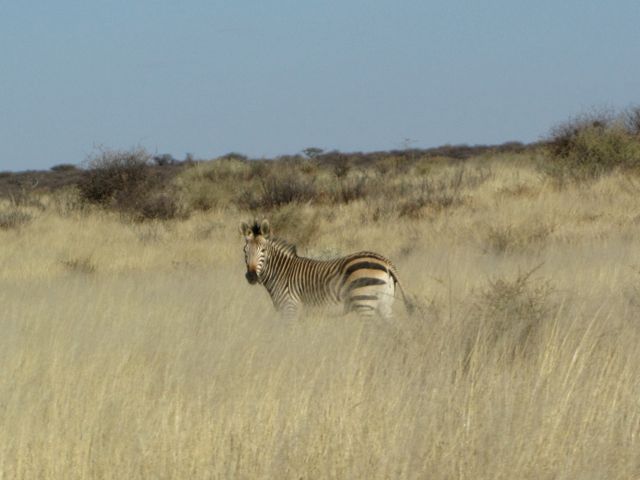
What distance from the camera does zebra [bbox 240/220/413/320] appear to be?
9.55 meters

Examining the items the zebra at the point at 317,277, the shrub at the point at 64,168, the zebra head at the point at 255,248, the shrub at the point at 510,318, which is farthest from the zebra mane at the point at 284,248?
the shrub at the point at 64,168

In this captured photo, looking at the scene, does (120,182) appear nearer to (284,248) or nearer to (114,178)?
(114,178)

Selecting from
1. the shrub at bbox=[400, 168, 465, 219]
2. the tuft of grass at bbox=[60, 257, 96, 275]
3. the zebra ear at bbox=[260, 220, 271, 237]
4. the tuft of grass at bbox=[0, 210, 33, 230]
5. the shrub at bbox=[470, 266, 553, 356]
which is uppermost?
the zebra ear at bbox=[260, 220, 271, 237]

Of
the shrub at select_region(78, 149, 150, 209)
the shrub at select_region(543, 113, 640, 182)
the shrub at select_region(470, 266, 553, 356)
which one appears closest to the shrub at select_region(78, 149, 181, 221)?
the shrub at select_region(78, 149, 150, 209)

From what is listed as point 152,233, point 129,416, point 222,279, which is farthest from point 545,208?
point 129,416

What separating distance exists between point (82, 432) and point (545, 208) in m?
16.2

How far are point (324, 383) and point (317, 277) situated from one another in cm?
424

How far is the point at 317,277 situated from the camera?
1042cm

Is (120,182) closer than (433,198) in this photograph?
No

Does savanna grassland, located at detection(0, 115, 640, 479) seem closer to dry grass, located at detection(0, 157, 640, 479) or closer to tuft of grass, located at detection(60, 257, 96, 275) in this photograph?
dry grass, located at detection(0, 157, 640, 479)

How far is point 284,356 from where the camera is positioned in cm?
721

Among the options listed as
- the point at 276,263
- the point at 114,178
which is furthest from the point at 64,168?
the point at 276,263

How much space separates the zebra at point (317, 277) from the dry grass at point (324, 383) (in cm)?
24

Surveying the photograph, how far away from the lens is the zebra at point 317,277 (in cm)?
955
